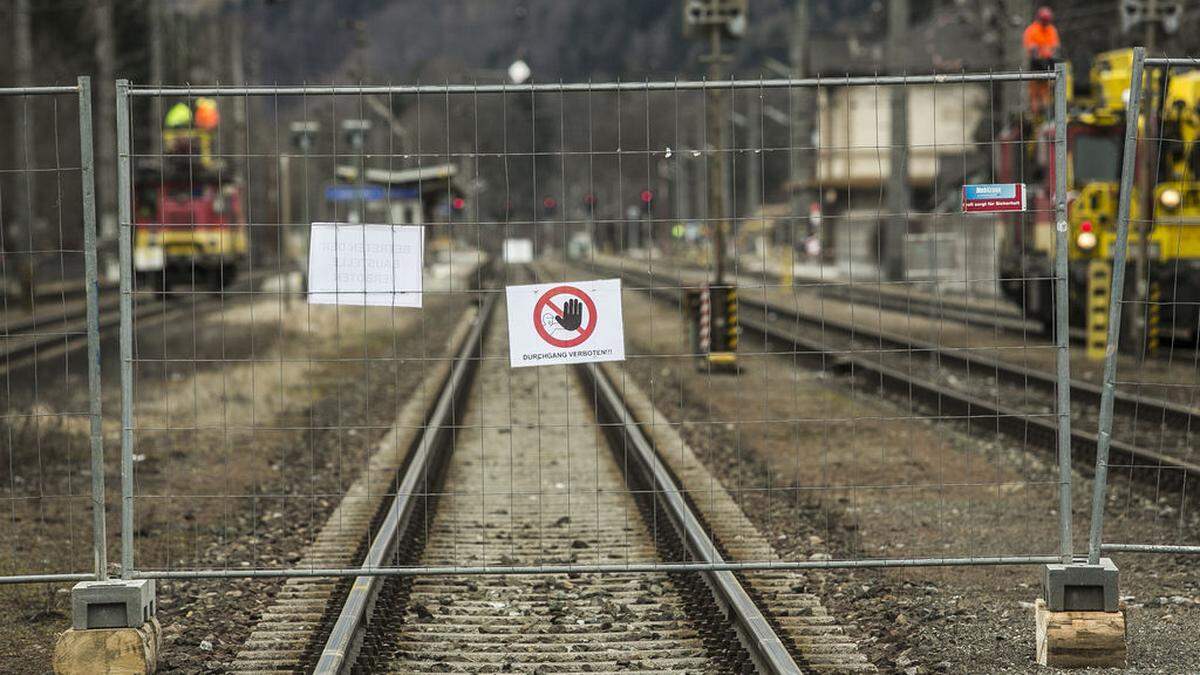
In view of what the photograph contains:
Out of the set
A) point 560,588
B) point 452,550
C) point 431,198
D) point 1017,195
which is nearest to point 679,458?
point 452,550

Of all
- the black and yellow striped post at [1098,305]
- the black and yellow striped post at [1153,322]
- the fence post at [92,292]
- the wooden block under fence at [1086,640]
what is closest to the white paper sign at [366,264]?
the fence post at [92,292]

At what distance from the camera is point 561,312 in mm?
6504

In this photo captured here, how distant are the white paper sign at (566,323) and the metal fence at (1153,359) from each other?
1.95 meters

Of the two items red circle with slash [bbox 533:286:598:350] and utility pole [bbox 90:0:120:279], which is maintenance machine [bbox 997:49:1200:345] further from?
utility pole [bbox 90:0:120:279]

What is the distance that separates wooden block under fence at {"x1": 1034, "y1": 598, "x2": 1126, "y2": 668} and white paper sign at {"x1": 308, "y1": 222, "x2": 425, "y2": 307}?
283 cm

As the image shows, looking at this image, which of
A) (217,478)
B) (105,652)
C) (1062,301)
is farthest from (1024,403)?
(105,652)

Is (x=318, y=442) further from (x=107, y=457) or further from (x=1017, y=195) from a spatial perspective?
(x=1017, y=195)

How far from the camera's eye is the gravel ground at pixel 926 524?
6578 mm

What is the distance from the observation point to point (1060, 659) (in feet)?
20.0

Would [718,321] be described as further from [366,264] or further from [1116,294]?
[1116,294]

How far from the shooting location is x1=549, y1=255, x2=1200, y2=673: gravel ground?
6578 mm

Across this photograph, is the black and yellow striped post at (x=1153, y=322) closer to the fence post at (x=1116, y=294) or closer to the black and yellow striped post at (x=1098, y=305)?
the black and yellow striped post at (x=1098, y=305)

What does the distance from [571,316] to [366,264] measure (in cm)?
87

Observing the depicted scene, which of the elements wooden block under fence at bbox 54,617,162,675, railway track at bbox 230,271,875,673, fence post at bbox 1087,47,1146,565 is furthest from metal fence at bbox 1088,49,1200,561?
wooden block under fence at bbox 54,617,162,675
